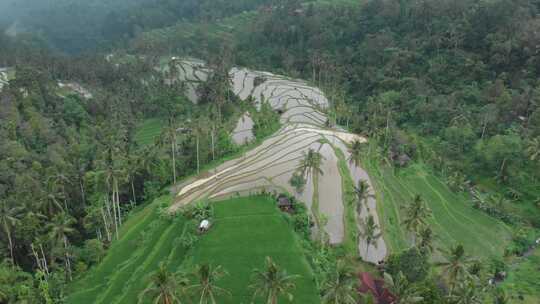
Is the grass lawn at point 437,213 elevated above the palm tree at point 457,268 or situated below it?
below

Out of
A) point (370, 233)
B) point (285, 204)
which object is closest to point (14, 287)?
point (285, 204)

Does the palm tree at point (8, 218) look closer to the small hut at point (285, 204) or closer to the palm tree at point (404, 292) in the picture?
the small hut at point (285, 204)

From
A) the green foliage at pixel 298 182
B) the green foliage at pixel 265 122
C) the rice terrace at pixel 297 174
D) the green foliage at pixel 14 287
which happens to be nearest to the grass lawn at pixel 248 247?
the rice terrace at pixel 297 174

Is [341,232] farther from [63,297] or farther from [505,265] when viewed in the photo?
[63,297]

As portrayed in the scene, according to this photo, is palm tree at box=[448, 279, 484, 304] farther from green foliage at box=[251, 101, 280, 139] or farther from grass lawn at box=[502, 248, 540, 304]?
green foliage at box=[251, 101, 280, 139]

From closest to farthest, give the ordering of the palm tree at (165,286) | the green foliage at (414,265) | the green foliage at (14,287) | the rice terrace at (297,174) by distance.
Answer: the palm tree at (165,286) → the green foliage at (414,265) → the green foliage at (14,287) → the rice terrace at (297,174)

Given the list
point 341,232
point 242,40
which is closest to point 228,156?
point 341,232

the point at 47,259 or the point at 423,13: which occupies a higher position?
the point at 423,13
